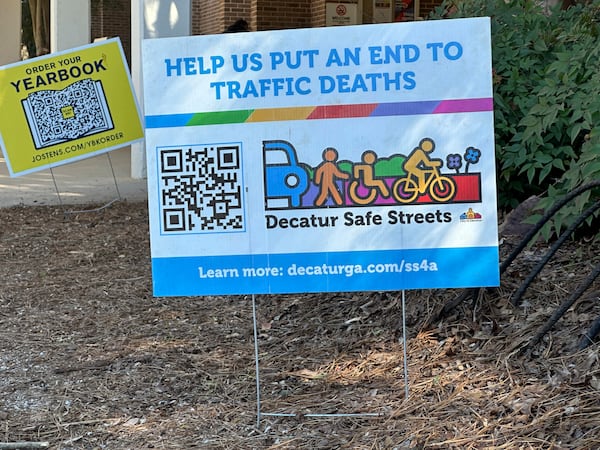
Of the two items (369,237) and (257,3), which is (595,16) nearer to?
(369,237)

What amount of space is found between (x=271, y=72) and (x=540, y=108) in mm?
1671

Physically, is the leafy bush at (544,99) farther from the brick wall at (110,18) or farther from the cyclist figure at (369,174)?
the brick wall at (110,18)

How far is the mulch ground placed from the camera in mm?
3607

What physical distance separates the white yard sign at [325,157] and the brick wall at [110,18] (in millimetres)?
27735

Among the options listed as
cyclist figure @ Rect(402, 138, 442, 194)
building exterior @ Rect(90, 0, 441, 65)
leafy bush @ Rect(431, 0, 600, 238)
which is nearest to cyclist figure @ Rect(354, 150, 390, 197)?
cyclist figure @ Rect(402, 138, 442, 194)

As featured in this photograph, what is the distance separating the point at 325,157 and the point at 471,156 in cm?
63

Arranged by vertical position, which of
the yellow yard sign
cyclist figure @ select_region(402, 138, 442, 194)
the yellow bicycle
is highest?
cyclist figure @ select_region(402, 138, 442, 194)

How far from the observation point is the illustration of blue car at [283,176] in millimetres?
3791

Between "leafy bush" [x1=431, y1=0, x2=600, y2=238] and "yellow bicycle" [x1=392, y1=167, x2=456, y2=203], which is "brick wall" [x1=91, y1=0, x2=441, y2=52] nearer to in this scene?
"leafy bush" [x1=431, y1=0, x2=600, y2=238]

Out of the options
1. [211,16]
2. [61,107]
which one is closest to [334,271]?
[61,107]

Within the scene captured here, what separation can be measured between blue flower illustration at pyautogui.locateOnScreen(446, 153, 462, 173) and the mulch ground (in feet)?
3.04

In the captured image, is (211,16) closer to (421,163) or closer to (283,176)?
(283,176)

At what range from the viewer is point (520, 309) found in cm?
440

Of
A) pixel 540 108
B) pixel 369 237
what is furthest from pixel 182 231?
pixel 540 108
